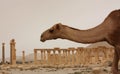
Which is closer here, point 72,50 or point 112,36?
point 112,36

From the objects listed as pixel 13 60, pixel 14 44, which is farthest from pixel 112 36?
pixel 14 44

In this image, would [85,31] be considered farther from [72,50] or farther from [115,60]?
[72,50]

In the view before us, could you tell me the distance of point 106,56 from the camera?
305 feet

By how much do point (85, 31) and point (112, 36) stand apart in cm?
73

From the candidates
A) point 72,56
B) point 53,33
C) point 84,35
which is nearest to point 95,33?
point 84,35

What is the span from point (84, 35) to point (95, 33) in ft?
1.04

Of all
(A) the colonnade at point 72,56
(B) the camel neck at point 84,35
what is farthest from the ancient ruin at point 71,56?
(B) the camel neck at point 84,35

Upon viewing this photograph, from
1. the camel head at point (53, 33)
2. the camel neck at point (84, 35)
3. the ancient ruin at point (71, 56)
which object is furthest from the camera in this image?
the ancient ruin at point (71, 56)

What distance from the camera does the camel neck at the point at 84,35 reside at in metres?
10.2

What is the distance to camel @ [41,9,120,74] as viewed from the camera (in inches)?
397

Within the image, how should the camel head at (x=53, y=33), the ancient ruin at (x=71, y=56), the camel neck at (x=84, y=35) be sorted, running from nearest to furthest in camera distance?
the camel head at (x=53, y=33), the camel neck at (x=84, y=35), the ancient ruin at (x=71, y=56)

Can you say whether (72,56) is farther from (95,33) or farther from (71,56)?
(95,33)

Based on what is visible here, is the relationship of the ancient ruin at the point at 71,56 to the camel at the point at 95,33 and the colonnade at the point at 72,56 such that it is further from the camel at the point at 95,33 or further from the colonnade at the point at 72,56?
the camel at the point at 95,33

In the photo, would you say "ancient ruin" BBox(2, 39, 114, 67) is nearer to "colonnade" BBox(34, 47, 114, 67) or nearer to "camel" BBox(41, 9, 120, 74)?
"colonnade" BBox(34, 47, 114, 67)
